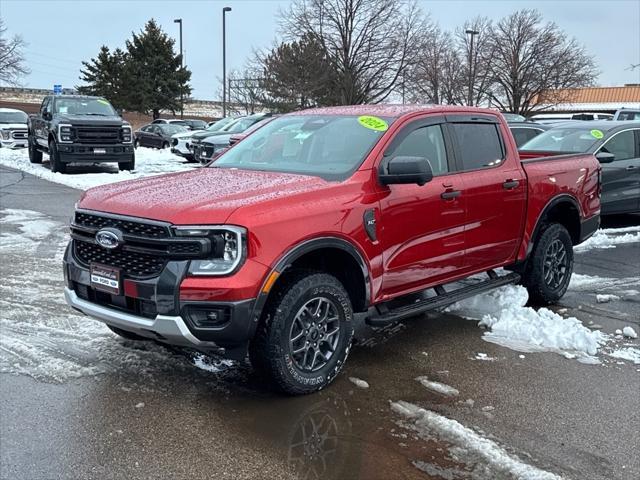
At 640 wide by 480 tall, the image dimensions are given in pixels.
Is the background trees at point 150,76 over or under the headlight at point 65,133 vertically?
over

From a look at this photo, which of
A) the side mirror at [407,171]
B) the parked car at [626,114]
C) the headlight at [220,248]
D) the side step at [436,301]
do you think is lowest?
the side step at [436,301]

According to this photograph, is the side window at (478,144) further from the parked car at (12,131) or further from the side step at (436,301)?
the parked car at (12,131)

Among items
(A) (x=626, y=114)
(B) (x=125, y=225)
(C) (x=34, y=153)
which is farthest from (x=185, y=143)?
(B) (x=125, y=225)

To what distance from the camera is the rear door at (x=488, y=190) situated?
17.7ft

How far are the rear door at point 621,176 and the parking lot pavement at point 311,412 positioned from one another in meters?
6.05

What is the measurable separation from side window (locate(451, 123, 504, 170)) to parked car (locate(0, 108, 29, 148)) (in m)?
24.0

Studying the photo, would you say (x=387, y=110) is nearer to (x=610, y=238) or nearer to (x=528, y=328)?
(x=528, y=328)

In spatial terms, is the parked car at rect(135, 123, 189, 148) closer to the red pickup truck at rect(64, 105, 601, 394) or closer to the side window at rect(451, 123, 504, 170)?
the red pickup truck at rect(64, 105, 601, 394)

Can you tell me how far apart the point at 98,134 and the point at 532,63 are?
2891cm

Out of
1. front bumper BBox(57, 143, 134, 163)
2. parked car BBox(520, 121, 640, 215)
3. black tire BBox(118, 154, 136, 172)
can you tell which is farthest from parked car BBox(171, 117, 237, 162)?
parked car BBox(520, 121, 640, 215)

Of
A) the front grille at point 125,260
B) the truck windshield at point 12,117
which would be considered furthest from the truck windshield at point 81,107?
the front grille at point 125,260

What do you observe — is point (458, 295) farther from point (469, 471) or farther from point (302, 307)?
point (469, 471)

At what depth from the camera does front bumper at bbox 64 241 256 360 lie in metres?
3.73

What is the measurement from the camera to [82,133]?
17172 mm
